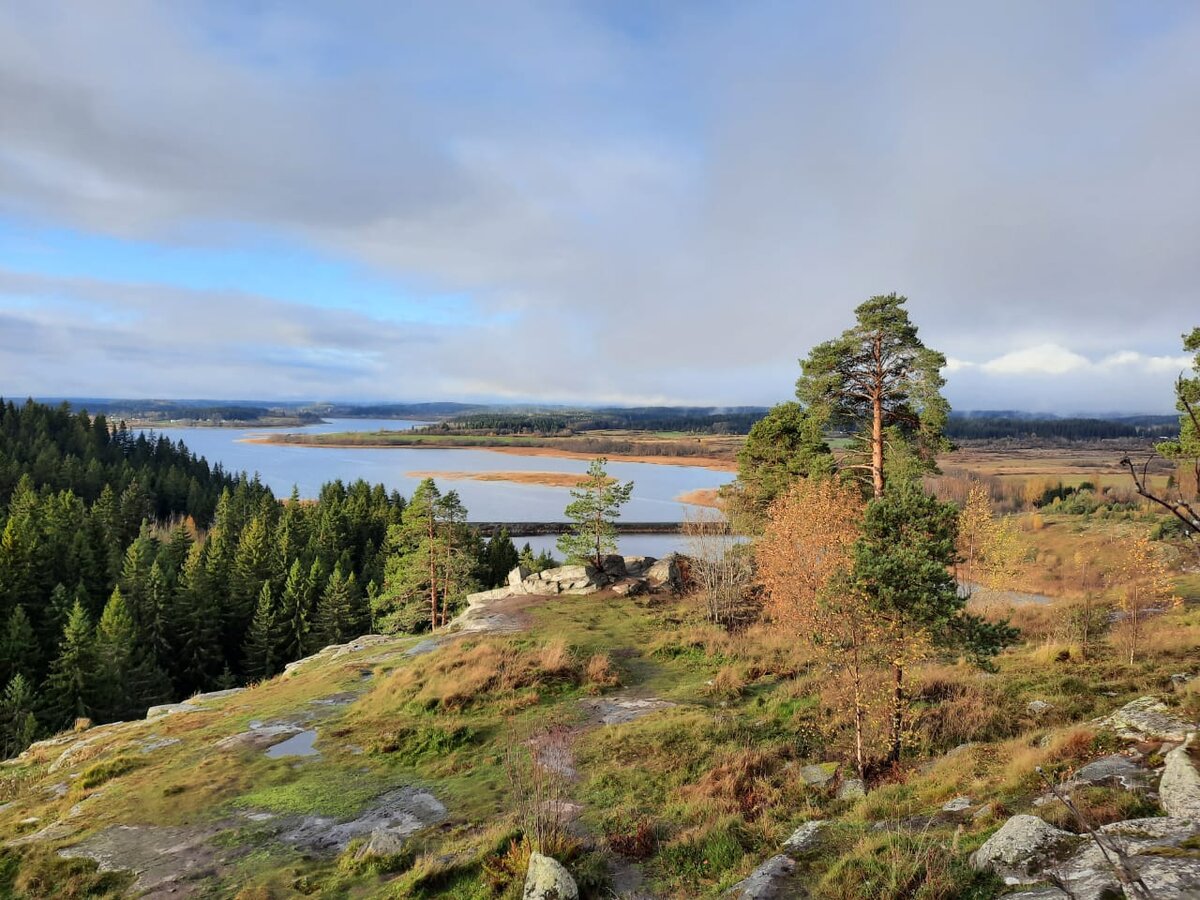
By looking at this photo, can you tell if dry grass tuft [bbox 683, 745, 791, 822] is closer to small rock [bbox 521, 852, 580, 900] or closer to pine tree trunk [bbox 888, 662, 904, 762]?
pine tree trunk [bbox 888, 662, 904, 762]

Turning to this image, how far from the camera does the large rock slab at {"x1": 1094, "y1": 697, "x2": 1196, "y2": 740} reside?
34.4ft

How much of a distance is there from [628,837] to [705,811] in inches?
65.5

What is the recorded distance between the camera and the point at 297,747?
16.4 m

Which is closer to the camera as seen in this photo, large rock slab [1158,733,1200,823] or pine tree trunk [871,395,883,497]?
large rock slab [1158,733,1200,823]

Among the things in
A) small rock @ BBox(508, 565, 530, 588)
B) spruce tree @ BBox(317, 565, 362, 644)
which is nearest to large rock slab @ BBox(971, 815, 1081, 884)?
small rock @ BBox(508, 565, 530, 588)

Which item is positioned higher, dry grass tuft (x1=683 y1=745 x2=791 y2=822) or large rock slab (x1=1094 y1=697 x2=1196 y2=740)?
large rock slab (x1=1094 y1=697 x2=1196 y2=740)

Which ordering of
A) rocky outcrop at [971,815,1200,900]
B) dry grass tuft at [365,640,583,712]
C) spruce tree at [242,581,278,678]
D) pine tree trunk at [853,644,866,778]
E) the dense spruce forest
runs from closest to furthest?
1. rocky outcrop at [971,815,1200,900]
2. pine tree trunk at [853,644,866,778]
3. dry grass tuft at [365,640,583,712]
4. the dense spruce forest
5. spruce tree at [242,581,278,678]

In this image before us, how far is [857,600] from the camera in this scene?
40.7 feet

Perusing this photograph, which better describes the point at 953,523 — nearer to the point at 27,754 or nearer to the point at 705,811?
the point at 705,811

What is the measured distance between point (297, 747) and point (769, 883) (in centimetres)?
1373

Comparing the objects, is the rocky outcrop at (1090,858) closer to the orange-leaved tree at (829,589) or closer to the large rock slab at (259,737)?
the orange-leaved tree at (829,589)

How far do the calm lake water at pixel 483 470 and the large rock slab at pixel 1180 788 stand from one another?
67369mm

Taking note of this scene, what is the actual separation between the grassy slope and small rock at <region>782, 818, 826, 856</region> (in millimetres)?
332

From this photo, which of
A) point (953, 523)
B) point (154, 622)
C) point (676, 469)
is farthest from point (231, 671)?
point (676, 469)
